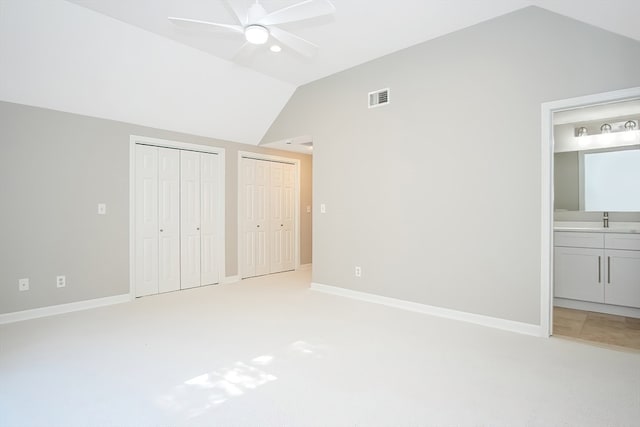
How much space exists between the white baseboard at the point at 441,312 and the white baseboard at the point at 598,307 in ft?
4.57

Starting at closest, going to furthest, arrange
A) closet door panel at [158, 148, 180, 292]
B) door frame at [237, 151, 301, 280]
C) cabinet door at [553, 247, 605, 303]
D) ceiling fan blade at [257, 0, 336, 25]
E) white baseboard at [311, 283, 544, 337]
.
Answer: ceiling fan blade at [257, 0, 336, 25], white baseboard at [311, 283, 544, 337], cabinet door at [553, 247, 605, 303], closet door panel at [158, 148, 180, 292], door frame at [237, 151, 301, 280]

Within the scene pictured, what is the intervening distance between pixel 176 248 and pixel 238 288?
3.59ft

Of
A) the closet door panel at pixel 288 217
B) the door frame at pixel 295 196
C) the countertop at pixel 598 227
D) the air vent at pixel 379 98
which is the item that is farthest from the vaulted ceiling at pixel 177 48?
the countertop at pixel 598 227

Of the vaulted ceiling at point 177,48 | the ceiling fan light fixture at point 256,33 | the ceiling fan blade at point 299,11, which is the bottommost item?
the ceiling fan light fixture at point 256,33

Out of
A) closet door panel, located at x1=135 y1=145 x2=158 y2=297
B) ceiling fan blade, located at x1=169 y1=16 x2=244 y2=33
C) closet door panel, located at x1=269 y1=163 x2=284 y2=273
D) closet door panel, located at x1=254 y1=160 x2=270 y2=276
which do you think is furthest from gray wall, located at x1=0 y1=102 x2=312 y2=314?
ceiling fan blade, located at x1=169 y1=16 x2=244 y2=33

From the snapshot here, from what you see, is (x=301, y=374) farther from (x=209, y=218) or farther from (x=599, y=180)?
(x=599, y=180)

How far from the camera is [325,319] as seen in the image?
12.2 ft

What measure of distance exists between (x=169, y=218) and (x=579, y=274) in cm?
536

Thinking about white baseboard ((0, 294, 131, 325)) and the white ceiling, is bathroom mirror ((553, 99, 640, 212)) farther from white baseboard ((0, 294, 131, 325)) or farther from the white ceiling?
white baseboard ((0, 294, 131, 325))

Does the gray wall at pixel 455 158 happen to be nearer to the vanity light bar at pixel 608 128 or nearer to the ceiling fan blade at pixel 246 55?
the ceiling fan blade at pixel 246 55

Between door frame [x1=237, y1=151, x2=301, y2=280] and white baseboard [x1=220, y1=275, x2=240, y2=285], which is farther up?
door frame [x1=237, y1=151, x2=301, y2=280]

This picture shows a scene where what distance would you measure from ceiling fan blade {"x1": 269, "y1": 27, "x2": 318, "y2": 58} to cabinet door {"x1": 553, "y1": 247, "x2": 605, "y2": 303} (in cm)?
370

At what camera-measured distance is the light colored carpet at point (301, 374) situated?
6.49 feet

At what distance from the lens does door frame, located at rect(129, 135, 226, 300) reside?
15.0 ft
